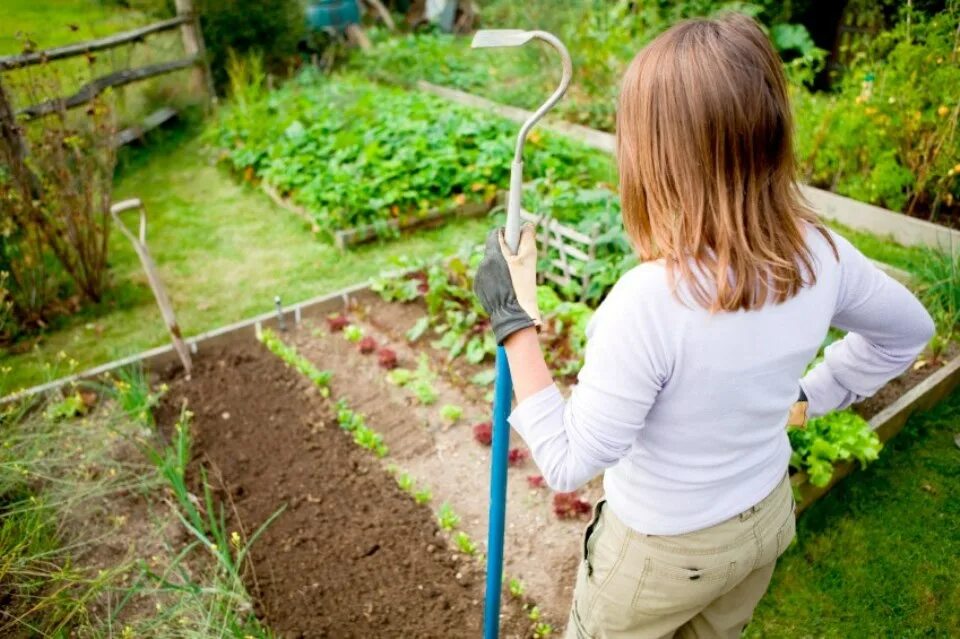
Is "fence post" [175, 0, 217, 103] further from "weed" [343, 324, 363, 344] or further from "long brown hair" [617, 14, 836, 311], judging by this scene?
"long brown hair" [617, 14, 836, 311]

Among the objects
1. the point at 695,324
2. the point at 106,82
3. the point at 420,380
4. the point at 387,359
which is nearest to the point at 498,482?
the point at 695,324

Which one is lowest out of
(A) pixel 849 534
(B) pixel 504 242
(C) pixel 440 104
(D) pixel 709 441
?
(A) pixel 849 534

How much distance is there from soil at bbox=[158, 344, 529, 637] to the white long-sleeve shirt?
51.6 inches

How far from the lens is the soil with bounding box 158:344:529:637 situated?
244 centimetres

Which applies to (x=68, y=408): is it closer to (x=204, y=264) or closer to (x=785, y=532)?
(x=204, y=264)

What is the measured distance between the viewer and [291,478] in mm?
3045

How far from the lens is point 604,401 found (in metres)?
1.12

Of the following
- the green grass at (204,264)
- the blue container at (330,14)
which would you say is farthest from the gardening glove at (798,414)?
the blue container at (330,14)

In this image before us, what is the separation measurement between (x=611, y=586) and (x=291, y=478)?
1946 millimetres

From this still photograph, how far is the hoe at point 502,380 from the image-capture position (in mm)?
1328

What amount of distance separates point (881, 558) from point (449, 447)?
5.88ft

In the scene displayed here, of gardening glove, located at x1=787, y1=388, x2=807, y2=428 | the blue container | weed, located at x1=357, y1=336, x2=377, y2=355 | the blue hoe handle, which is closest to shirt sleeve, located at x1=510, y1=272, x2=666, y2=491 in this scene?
the blue hoe handle

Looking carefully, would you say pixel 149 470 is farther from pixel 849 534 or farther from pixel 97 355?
pixel 849 534

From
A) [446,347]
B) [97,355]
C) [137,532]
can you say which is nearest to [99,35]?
[97,355]
